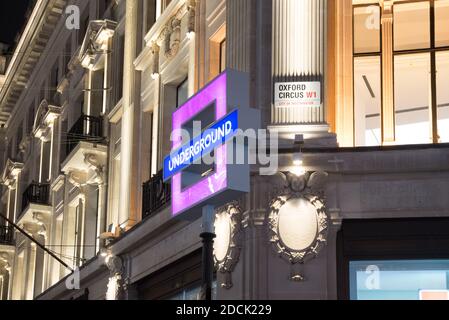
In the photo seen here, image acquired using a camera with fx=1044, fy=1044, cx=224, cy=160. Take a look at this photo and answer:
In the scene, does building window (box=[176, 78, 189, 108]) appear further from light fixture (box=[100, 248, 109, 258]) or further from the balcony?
light fixture (box=[100, 248, 109, 258])

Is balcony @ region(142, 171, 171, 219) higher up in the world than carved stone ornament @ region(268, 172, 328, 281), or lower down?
higher up

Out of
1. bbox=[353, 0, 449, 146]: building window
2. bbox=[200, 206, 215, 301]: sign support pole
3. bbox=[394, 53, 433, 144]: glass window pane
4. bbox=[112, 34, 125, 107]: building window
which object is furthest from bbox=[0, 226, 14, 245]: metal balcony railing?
bbox=[200, 206, 215, 301]: sign support pole

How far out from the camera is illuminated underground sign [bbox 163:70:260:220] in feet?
50.4

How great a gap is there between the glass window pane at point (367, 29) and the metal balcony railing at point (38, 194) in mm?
21362

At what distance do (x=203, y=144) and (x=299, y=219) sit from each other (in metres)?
4.05

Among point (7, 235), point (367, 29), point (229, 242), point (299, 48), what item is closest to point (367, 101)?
point (367, 29)

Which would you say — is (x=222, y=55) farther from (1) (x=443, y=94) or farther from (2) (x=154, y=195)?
(1) (x=443, y=94)

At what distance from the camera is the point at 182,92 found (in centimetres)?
2673

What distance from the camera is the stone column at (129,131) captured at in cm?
2784

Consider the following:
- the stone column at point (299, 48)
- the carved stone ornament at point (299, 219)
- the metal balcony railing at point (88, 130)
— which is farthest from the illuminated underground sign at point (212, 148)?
the metal balcony railing at point (88, 130)
